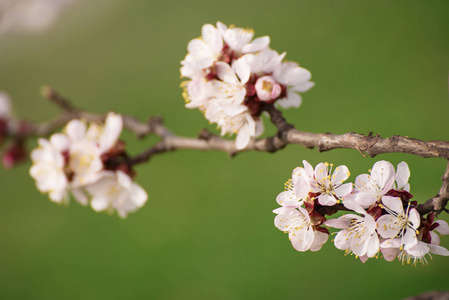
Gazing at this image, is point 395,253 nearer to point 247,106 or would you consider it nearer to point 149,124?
point 247,106

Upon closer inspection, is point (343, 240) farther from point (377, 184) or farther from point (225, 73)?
point (225, 73)

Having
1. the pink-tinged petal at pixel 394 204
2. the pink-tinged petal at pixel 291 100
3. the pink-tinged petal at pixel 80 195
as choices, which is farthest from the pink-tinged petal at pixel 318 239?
the pink-tinged petal at pixel 80 195

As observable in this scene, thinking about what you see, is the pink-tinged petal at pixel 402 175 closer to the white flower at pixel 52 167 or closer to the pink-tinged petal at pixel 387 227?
the pink-tinged petal at pixel 387 227

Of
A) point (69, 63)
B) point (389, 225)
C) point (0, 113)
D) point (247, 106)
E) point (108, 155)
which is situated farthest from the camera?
point (69, 63)

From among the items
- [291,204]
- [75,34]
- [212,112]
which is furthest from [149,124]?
[75,34]

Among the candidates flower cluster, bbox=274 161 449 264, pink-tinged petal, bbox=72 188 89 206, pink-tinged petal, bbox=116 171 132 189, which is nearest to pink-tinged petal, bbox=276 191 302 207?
flower cluster, bbox=274 161 449 264
